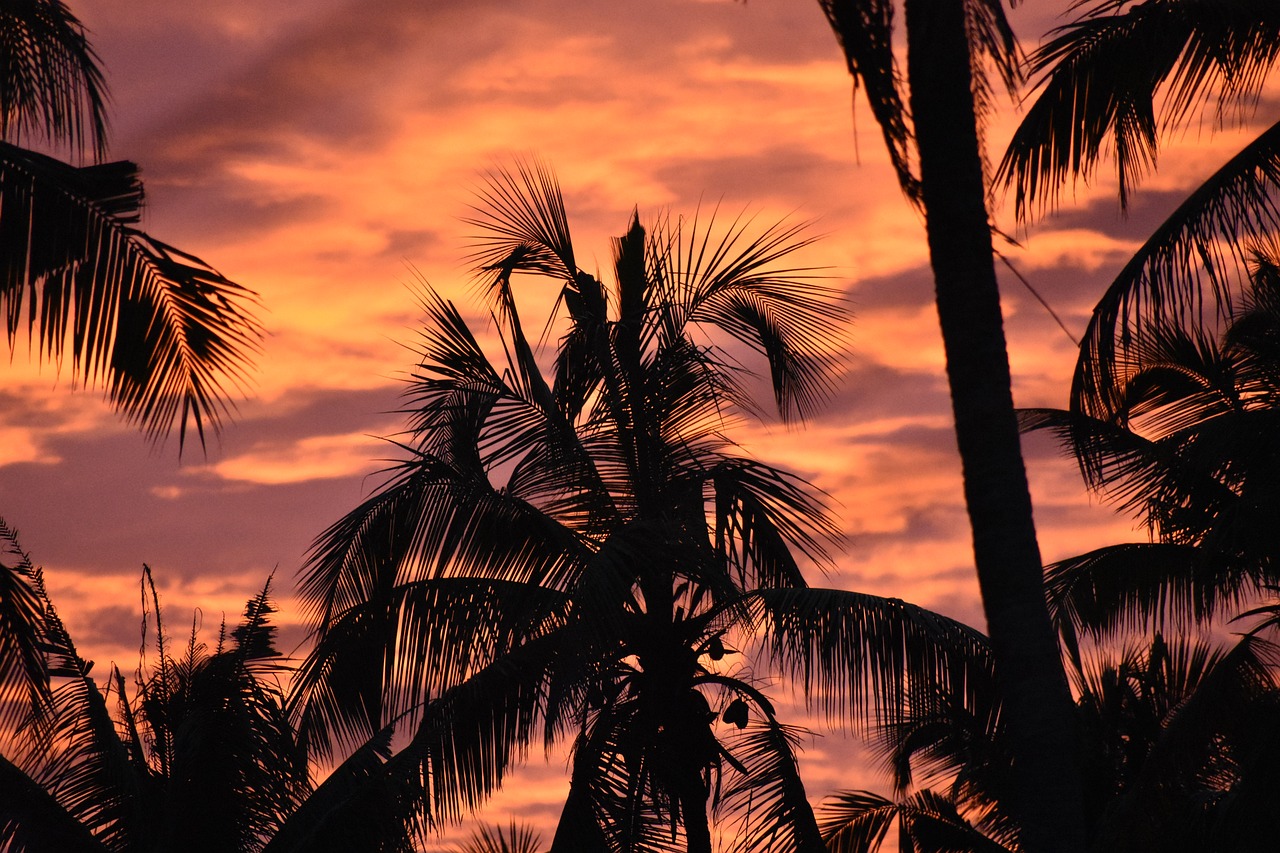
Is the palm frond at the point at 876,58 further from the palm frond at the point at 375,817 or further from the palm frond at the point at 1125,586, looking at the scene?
the palm frond at the point at 1125,586

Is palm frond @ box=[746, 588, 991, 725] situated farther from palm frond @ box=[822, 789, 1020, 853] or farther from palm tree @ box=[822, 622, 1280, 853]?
palm frond @ box=[822, 789, 1020, 853]

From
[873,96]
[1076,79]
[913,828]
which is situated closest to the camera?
[873,96]

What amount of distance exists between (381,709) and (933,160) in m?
8.11

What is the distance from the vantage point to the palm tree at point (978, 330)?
7.49 meters

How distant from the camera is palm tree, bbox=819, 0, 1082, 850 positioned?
749cm

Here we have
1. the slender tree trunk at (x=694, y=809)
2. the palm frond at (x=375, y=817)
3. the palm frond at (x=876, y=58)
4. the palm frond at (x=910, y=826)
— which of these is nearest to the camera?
the palm frond at (x=876, y=58)

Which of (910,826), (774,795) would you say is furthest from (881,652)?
(910,826)

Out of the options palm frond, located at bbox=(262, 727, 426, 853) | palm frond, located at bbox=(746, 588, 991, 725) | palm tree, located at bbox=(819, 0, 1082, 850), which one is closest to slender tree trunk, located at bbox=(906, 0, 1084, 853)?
palm tree, located at bbox=(819, 0, 1082, 850)

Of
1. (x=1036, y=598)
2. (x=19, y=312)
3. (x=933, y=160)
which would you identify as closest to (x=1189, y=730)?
(x=1036, y=598)

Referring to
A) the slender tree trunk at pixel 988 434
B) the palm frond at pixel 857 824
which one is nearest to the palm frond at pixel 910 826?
the palm frond at pixel 857 824

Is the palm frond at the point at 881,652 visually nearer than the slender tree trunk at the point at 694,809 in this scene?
Yes

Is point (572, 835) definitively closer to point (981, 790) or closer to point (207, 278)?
point (207, 278)

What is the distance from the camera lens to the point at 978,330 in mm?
8273

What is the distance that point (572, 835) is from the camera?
13031 millimetres
